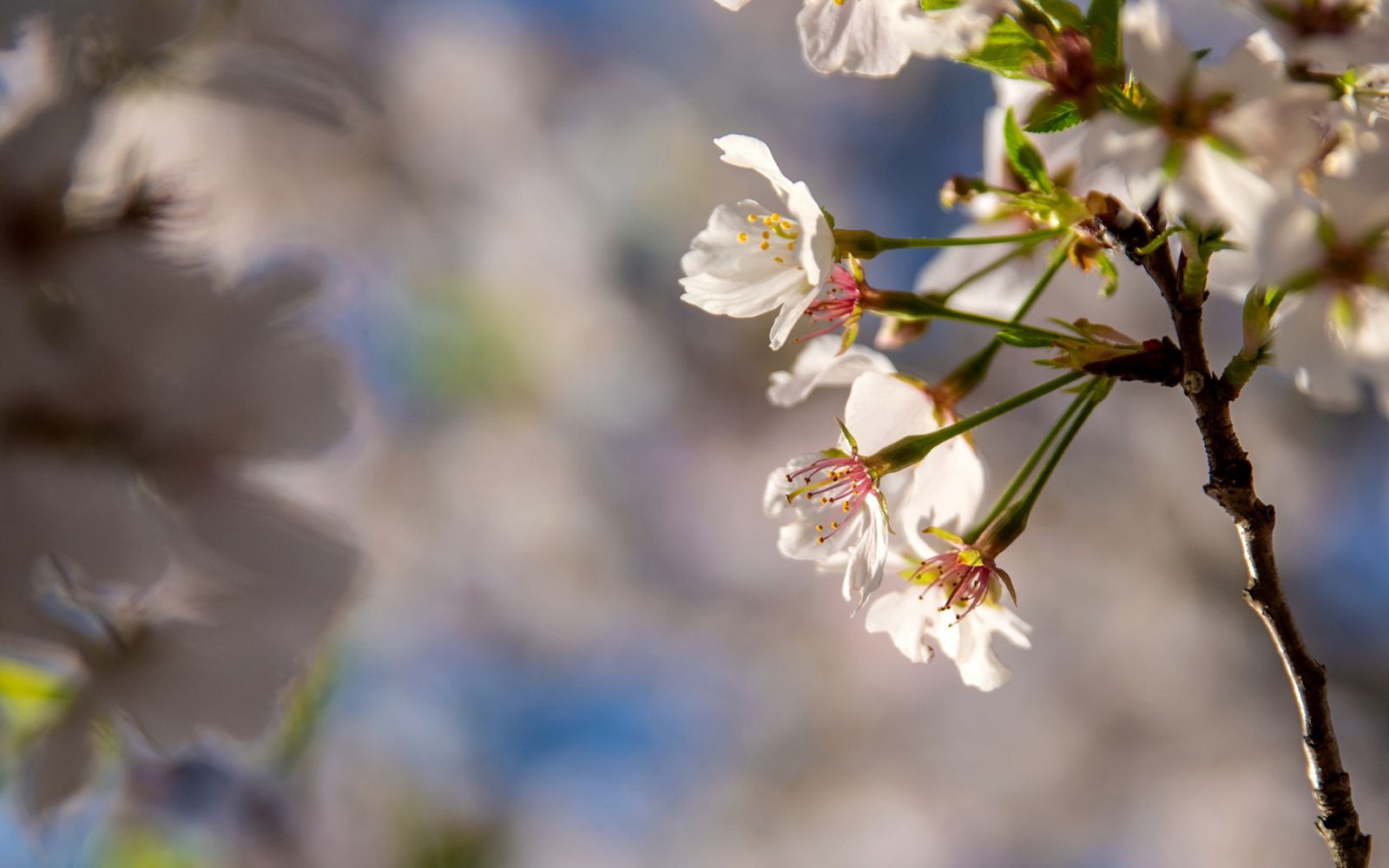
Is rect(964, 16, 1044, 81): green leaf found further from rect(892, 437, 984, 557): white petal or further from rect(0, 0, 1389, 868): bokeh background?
rect(0, 0, 1389, 868): bokeh background

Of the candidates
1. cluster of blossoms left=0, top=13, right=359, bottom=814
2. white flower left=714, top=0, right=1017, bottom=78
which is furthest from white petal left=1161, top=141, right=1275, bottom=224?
cluster of blossoms left=0, top=13, right=359, bottom=814

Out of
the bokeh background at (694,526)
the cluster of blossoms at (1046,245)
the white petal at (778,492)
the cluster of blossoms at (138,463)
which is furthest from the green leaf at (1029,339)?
the bokeh background at (694,526)

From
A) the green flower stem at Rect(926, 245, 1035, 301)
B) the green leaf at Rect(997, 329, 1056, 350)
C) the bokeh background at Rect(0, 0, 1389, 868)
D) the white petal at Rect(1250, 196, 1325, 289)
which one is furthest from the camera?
the bokeh background at Rect(0, 0, 1389, 868)

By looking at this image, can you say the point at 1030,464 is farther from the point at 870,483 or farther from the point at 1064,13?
the point at 1064,13

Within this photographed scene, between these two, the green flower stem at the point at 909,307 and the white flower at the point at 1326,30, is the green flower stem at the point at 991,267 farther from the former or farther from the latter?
the white flower at the point at 1326,30

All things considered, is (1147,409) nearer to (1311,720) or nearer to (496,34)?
(496,34)

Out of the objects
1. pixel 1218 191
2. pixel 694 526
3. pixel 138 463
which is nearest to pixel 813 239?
pixel 1218 191
